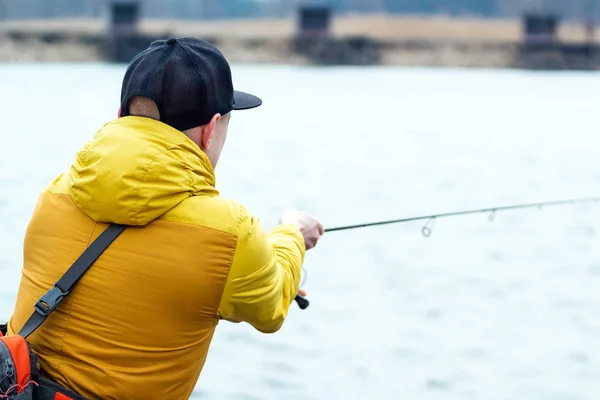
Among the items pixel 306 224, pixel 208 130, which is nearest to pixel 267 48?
pixel 306 224

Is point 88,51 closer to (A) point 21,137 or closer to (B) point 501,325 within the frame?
(A) point 21,137

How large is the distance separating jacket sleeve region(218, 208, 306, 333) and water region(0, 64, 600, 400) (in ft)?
11.5

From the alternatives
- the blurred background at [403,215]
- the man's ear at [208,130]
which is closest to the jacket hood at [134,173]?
the man's ear at [208,130]

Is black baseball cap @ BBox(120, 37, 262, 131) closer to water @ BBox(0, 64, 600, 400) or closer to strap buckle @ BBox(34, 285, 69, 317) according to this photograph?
strap buckle @ BBox(34, 285, 69, 317)

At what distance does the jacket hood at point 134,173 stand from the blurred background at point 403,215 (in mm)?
3756

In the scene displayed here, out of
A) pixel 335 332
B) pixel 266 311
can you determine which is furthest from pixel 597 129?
pixel 266 311

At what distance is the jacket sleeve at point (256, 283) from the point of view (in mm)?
2383

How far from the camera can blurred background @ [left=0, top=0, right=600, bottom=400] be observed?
6.59 m

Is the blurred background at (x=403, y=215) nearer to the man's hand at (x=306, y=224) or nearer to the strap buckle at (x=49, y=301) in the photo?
the man's hand at (x=306, y=224)

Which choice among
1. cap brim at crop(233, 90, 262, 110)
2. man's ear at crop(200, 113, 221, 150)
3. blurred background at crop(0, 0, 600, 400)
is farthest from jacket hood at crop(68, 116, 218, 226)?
blurred background at crop(0, 0, 600, 400)

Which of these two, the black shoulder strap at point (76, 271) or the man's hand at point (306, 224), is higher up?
the black shoulder strap at point (76, 271)

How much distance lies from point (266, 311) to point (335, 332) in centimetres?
493

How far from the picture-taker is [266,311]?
8.20ft

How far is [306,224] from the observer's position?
9.46 feet
